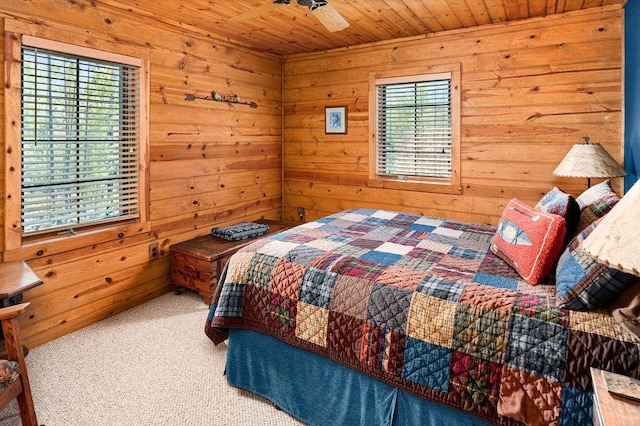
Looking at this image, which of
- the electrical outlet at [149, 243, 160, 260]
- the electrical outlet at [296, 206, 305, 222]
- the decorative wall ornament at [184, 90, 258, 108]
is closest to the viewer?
the electrical outlet at [149, 243, 160, 260]

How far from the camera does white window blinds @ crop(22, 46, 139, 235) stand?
263 centimetres

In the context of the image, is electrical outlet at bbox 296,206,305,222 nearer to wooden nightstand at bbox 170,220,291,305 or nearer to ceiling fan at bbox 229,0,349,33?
wooden nightstand at bbox 170,220,291,305

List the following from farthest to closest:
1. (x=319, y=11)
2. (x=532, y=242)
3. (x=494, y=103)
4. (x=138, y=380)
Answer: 1. (x=494, y=103)
2. (x=319, y=11)
3. (x=138, y=380)
4. (x=532, y=242)

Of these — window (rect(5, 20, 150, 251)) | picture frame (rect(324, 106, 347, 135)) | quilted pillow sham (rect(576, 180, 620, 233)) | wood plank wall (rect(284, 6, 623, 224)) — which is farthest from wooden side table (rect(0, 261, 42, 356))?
picture frame (rect(324, 106, 347, 135))

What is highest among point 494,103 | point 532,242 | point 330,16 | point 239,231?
point 330,16

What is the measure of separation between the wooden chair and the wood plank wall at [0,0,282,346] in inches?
43.1

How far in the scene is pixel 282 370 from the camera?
6.71 feet

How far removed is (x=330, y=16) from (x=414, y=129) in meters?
1.81

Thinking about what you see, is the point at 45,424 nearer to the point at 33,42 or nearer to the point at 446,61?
the point at 33,42

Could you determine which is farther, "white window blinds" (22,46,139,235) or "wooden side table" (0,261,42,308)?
"white window blinds" (22,46,139,235)

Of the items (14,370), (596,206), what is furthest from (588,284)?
(14,370)

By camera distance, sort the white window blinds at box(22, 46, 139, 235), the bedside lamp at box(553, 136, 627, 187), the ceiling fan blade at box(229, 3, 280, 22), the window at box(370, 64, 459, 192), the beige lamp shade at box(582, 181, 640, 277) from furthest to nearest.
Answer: the window at box(370, 64, 459, 192) < the bedside lamp at box(553, 136, 627, 187) < the white window blinds at box(22, 46, 139, 235) < the ceiling fan blade at box(229, 3, 280, 22) < the beige lamp shade at box(582, 181, 640, 277)

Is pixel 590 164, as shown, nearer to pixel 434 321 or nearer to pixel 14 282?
pixel 434 321

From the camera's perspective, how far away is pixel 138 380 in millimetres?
2330
